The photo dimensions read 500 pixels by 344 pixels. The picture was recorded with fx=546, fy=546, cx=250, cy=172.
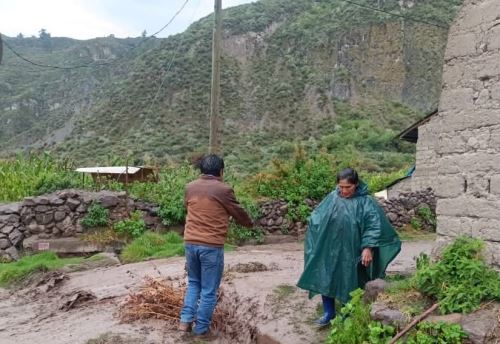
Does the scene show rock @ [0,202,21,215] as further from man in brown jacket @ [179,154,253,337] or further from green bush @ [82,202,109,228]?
man in brown jacket @ [179,154,253,337]

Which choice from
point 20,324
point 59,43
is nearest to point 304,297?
point 20,324

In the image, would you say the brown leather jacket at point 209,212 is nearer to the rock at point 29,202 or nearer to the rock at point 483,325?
the rock at point 483,325

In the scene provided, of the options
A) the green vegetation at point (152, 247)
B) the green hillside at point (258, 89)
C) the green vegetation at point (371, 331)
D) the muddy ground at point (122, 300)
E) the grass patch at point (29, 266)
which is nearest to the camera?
the green vegetation at point (371, 331)

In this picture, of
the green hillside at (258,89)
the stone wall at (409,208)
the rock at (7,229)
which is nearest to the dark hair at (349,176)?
the rock at (7,229)

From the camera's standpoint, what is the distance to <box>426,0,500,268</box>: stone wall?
4.84 metres

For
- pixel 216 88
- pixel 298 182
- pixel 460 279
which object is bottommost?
pixel 298 182

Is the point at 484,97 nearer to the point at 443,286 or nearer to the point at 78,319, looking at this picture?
the point at 443,286

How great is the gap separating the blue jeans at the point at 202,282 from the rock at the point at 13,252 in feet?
25.2

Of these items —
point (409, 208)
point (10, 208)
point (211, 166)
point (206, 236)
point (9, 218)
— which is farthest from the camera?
point (409, 208)

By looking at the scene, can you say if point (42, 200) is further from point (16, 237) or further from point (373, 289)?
point (373, 289)

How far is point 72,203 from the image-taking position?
1248 cm

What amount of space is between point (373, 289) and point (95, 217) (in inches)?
340

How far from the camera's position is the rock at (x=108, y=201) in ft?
41.5

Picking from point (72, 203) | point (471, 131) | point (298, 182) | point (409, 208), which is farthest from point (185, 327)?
point (409, 208)
